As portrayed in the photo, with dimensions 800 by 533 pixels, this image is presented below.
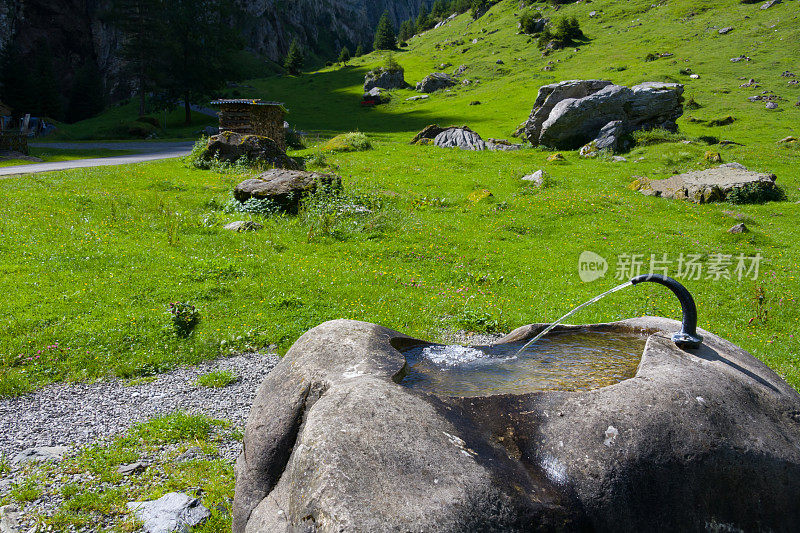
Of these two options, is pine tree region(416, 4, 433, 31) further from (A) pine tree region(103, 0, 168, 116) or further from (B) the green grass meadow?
(B) the green grass meadow

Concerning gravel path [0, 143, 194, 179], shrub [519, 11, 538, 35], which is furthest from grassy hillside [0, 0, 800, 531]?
shrub [519, 11, 538, 35]

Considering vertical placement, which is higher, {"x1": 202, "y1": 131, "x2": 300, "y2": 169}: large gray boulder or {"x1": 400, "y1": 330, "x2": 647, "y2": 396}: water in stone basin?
{"x1": 202, "y1": 131, "x2": 300, "y2": 169}: large gray boulder

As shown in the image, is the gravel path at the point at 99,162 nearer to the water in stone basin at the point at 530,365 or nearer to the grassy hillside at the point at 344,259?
the grassy hillside at the point at 344,259

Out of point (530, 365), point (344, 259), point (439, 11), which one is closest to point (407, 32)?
point (439, 11)

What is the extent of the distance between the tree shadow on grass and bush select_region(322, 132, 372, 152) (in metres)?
13.5

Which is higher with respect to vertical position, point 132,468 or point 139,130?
point 139,130

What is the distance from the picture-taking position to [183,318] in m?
10.9

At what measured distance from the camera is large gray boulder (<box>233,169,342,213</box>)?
779 inches

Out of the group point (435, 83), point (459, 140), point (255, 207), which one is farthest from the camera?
point (435, 83)

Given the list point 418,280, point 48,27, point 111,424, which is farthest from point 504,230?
point 48,27

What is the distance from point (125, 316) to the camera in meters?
11.0

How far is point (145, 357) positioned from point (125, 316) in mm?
1771

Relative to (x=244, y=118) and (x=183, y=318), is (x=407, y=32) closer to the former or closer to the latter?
(x=244, y=118)

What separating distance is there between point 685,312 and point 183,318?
9768mm
